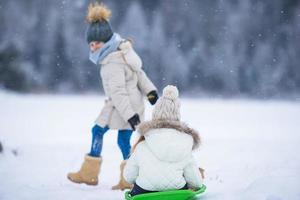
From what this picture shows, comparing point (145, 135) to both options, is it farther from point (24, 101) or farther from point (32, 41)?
point (32, 41)

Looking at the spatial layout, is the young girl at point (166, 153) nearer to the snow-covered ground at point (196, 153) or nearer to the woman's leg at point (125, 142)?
the snow-covered ground at point (196, 153)

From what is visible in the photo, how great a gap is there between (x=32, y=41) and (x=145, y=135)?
11606mm

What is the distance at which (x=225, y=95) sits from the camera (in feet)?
44.4

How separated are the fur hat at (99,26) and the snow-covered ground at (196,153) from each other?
1271 millimetres

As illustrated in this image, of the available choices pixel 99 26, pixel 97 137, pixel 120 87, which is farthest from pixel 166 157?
pixel 99 26

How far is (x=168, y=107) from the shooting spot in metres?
3.00

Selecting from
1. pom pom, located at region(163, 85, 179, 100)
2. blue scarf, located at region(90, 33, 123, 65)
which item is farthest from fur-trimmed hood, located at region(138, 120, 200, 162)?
blue scarf, located at region(90, 33, 123, 65)

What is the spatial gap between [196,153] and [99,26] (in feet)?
7.64

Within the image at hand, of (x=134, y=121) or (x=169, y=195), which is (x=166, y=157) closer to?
(x=169, y=195)

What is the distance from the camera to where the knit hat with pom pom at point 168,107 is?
299 cm

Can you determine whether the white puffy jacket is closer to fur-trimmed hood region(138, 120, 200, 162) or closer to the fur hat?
fur-trimmed hood region(138, 120, 200, 162)

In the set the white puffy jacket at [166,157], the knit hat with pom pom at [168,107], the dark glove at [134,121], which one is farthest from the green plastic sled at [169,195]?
the dark glove at [134,121]

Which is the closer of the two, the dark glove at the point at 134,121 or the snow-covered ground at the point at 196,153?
the snow-covered ground at the point at 196,153

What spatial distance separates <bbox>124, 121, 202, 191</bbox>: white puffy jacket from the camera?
288 cm
